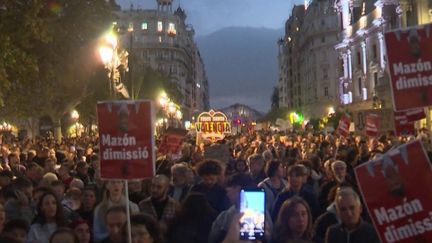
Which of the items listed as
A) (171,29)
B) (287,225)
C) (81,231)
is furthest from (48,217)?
(171,29)

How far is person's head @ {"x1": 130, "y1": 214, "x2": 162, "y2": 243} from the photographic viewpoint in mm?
5723

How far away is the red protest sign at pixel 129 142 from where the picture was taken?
7062 mm

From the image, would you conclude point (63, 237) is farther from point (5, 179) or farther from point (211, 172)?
point (5, 179)

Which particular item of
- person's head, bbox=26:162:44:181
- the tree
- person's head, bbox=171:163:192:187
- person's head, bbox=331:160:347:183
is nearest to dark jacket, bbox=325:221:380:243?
person's head, bbox=331:160:347:183

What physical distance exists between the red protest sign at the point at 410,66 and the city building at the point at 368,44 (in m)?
43.3

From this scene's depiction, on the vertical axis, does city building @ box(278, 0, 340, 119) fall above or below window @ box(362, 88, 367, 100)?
above

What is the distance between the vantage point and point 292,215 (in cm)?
622

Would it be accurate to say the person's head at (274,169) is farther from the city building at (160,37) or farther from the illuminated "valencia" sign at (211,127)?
the city building at (160,37)

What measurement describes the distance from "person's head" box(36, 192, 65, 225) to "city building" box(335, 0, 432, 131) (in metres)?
42.9

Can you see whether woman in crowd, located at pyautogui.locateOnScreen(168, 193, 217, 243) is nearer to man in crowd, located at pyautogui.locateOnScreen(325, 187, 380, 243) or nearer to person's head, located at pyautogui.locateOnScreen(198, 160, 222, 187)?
man in crowd, located at pyautogui.locateOnScreen(325, 187, 380, 243)

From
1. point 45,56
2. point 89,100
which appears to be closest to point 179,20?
point 89,100

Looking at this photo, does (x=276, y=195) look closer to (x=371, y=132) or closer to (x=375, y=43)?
(x=371, y=132)

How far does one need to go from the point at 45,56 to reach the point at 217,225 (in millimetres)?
22300

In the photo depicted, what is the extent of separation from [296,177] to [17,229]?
3604 mm
